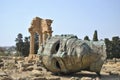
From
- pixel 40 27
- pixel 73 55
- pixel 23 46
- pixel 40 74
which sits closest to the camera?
pixel 40 74

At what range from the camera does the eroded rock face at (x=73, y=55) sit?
697 inches

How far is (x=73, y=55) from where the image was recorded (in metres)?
17.7

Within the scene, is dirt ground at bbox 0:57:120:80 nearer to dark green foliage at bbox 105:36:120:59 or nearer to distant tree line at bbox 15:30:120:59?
distant tree line at bbox 15:30:120:59

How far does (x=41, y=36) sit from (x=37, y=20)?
284cm

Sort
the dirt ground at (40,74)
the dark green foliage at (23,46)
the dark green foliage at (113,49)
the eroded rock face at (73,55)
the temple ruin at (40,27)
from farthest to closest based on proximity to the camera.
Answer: the dark green foliage at (23,46) → the dark green foliage at (113,49) → the temple ruin at (40,27) → the eroded rock face at (73,55) → the dirt ground at (40,74)

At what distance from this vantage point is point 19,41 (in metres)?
65.4

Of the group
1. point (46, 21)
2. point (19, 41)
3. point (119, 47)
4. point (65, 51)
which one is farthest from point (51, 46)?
point (19, 41)

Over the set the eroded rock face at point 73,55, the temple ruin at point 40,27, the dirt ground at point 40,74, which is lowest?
the dirt ground at point 40,74

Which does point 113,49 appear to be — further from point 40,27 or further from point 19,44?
point 19,44

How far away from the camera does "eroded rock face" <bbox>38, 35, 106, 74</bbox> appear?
17.7 m

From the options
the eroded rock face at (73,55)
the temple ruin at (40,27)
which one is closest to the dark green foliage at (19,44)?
the temple ruin at (40,27)

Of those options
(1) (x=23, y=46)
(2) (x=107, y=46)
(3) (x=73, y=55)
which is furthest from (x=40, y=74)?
(1) (x=23, y=46)

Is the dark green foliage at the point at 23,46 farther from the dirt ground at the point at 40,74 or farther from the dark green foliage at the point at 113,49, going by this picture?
the dirt ground at the point at 40,74

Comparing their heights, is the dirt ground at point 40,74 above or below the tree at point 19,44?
below
